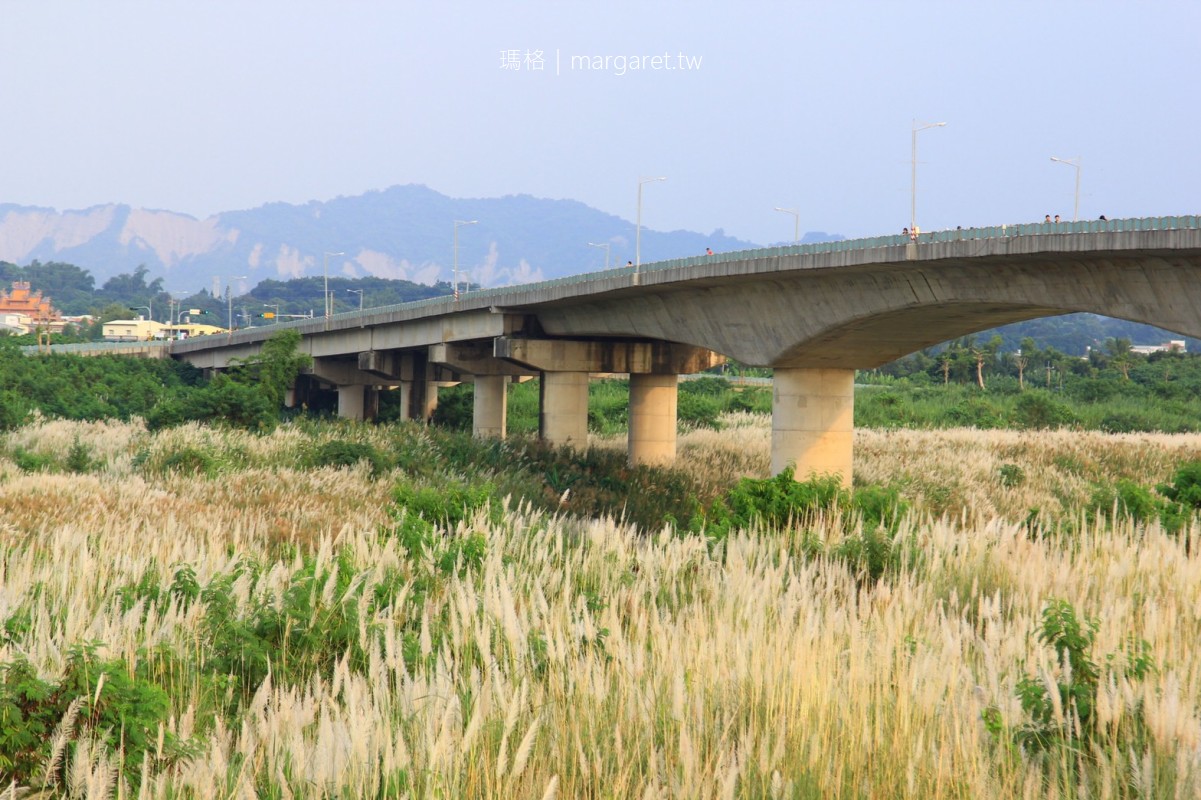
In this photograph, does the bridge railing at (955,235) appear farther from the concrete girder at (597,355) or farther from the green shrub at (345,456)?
the green shrub at (345,456)

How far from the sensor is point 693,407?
6700 cm

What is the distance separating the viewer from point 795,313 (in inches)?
1302

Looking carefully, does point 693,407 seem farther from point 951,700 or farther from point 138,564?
point 951,700

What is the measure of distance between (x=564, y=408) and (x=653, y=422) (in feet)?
10.5

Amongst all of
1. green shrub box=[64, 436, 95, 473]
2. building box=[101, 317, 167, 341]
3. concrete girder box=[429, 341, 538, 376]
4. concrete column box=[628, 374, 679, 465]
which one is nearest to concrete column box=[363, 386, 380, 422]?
concrete girder box=[429, 341, 538, 376]

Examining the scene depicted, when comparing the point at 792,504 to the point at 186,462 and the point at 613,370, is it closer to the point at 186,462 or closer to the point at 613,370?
the point at 186,462

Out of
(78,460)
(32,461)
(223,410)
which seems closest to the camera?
(32,461)

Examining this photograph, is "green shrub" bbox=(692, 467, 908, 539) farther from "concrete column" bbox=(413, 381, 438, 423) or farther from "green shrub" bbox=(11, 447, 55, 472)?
"concrete column" bbox=(413, 381, 438, 423)

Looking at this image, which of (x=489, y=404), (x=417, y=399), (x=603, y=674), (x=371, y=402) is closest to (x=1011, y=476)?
(x=489, y=404)

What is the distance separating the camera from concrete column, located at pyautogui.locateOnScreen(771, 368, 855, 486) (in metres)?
34.2

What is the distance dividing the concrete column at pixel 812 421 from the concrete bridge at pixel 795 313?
0.12 ft

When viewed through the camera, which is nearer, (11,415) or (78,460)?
(78,460)

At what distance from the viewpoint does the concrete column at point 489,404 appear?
169 feet

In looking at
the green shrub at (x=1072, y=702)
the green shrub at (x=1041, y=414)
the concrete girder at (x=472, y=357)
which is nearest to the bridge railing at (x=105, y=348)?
the concrete girder at (x=472, y=357)
